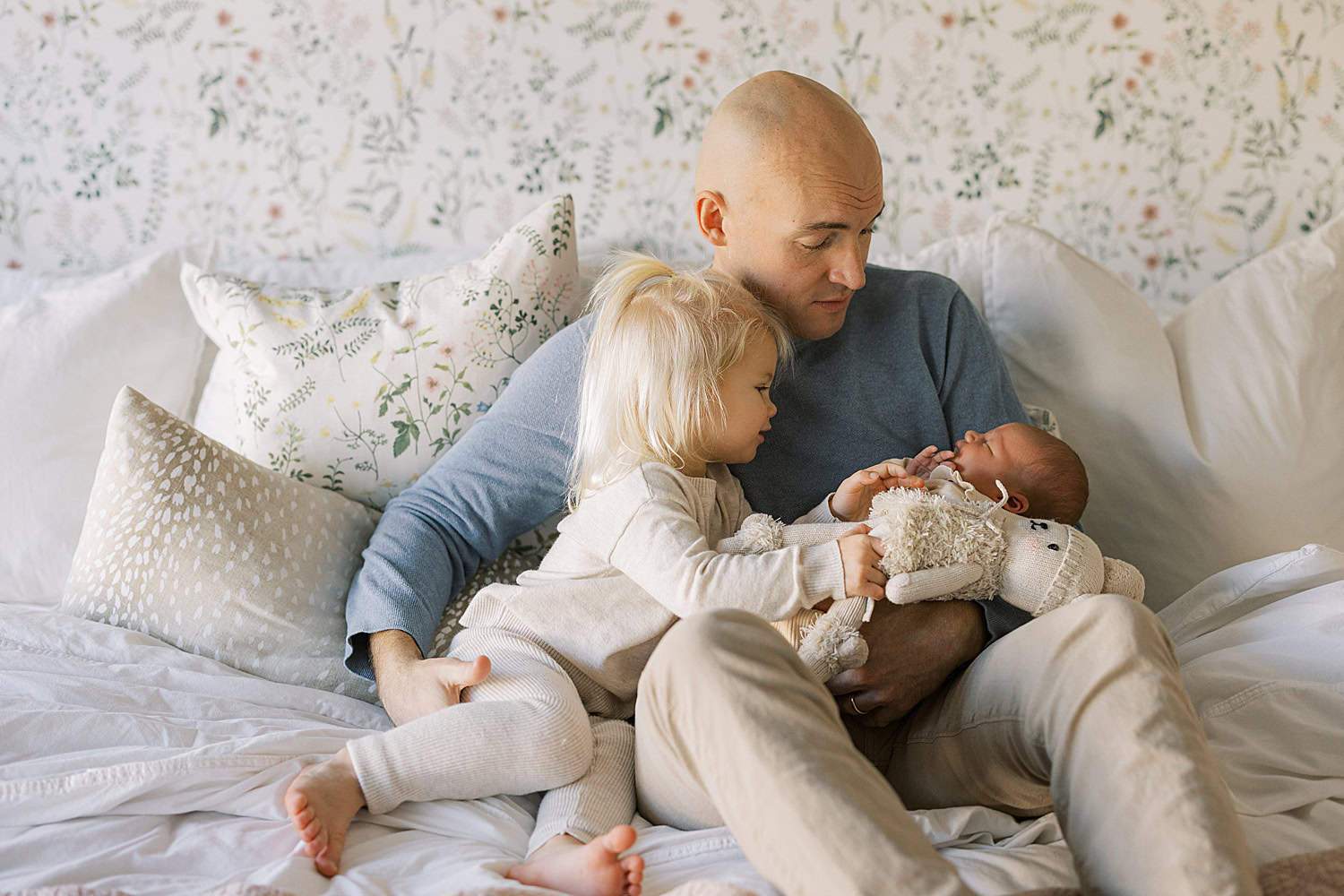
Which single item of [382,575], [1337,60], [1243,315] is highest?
[1337,60]

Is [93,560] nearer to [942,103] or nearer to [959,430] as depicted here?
[959,430]

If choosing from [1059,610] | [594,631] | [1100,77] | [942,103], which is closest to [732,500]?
[594,631]

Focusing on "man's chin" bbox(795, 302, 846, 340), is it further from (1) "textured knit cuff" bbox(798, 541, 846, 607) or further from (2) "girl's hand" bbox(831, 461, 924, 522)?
(1) "textured knit cuff" bbox(798, 541, 846, 607)

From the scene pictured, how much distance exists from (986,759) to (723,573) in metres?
0.34

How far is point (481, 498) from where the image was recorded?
5.07 ft

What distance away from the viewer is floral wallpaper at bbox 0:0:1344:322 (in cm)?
206

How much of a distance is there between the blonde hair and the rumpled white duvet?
436mm

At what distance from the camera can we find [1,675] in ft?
4.36

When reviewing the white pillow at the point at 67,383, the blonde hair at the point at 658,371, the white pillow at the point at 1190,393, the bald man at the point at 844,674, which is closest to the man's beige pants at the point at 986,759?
the bald man at the point at 844,674

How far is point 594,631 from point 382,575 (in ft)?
1.22

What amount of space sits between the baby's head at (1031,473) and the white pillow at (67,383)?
55.4 inches

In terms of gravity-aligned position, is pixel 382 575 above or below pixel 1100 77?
below

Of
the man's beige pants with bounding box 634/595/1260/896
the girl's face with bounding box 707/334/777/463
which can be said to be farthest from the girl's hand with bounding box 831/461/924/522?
the man's beige pants with bounding box 634/595/1260/896

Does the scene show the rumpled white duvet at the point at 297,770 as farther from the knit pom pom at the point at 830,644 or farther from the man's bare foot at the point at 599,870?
the knit pom pom at the point at 830,644
